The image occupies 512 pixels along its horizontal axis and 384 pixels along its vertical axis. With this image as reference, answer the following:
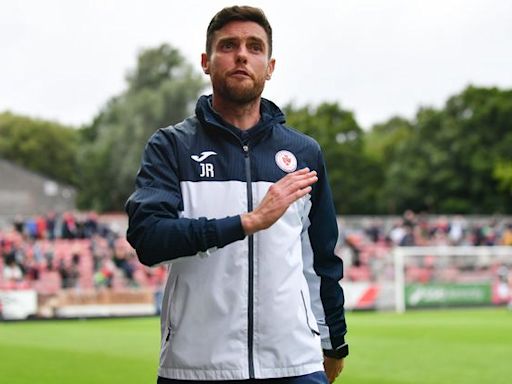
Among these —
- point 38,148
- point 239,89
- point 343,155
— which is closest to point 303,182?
point 239,89

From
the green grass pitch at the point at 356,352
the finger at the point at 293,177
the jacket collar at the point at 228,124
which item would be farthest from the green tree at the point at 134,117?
the finger at the point at 293,177

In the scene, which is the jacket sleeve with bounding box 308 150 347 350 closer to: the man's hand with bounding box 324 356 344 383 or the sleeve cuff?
the man's hand with bounding box 324 356 344 383

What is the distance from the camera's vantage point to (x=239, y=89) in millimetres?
3949

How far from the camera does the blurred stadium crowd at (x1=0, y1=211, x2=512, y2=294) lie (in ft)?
90.9

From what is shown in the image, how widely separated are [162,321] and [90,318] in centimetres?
2413

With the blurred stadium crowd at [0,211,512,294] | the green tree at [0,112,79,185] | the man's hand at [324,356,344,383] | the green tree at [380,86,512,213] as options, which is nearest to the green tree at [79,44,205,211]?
the green tree at [380,86,512,213]

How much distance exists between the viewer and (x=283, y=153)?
403 centimetres

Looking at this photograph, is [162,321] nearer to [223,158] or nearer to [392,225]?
[223,158]

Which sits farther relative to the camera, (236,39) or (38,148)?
(38,148)

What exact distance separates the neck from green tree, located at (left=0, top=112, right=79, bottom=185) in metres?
107

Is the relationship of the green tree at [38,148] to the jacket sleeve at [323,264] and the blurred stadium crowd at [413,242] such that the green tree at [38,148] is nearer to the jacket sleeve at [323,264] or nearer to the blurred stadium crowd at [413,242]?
the blurred stadium crowd at [413,242]

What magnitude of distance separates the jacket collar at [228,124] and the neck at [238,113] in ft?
0.12

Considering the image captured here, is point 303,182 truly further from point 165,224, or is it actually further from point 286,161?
point 165,224

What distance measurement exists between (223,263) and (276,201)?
324mm
